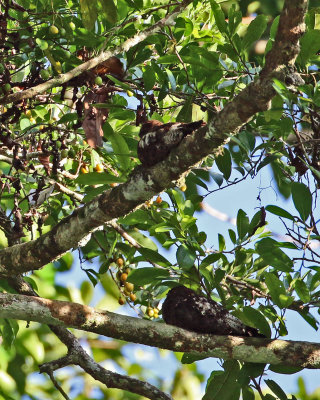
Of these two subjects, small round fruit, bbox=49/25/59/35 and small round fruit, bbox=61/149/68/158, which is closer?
small round fruit, bbox=49/25/59/35

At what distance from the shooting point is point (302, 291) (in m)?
2.31

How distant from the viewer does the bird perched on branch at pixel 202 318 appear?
7.46 feet

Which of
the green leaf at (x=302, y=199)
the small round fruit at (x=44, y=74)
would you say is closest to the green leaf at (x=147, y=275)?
the green leaf at (x=302, y=199)

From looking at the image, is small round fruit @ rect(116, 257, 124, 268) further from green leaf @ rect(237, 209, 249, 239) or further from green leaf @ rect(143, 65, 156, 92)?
green leaf @ rect(143, 65, 156, 92)

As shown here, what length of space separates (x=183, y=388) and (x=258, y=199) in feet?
3.05

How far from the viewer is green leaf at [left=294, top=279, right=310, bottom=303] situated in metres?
2.30

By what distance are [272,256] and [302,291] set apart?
0.13m

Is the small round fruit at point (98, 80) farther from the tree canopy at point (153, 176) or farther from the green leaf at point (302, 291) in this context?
the green leaf at point (302, 291)

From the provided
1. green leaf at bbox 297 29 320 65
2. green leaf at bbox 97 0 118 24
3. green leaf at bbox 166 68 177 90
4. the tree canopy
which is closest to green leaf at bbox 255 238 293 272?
the tree canopy

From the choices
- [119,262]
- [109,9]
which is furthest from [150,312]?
[109,9]

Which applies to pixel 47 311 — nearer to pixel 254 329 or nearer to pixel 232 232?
pixel 254 329

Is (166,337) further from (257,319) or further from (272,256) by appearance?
(272,256)

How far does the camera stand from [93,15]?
2.19m

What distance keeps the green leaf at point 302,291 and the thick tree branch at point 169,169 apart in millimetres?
464
